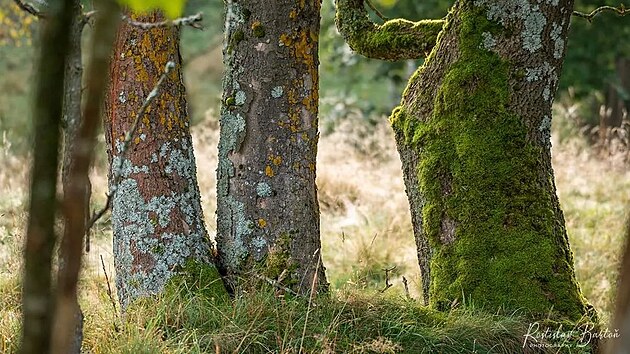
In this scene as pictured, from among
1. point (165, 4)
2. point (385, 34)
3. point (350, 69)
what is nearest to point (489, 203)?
point (385, 34)

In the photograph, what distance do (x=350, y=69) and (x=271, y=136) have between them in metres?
13.7

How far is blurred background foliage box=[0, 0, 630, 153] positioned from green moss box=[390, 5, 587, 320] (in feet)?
17.6

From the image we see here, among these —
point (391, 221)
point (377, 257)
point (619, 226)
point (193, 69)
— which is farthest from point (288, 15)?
point (193, 69)

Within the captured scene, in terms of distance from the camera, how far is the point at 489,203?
361cm

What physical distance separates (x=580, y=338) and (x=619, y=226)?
391 cm

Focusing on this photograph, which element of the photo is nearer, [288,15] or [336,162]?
[288,15]

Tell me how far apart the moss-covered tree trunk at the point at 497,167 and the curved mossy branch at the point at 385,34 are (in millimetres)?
369

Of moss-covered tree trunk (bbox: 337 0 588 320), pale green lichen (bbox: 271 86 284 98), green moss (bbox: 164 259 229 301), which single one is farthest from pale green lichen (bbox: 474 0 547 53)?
green moss (bbox: 164 259 229 301)

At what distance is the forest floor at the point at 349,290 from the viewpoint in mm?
3082

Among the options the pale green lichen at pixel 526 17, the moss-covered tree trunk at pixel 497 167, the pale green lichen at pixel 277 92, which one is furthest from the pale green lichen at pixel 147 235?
the pale green lichen at pixel 526 17

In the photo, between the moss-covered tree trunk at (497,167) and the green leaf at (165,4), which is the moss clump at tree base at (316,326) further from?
the green leaf at (165,4)

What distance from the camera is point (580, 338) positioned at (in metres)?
3.41

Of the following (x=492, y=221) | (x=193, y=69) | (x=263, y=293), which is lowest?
(x=263, y=293)

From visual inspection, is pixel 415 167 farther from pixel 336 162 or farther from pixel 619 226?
pixel 336 162
